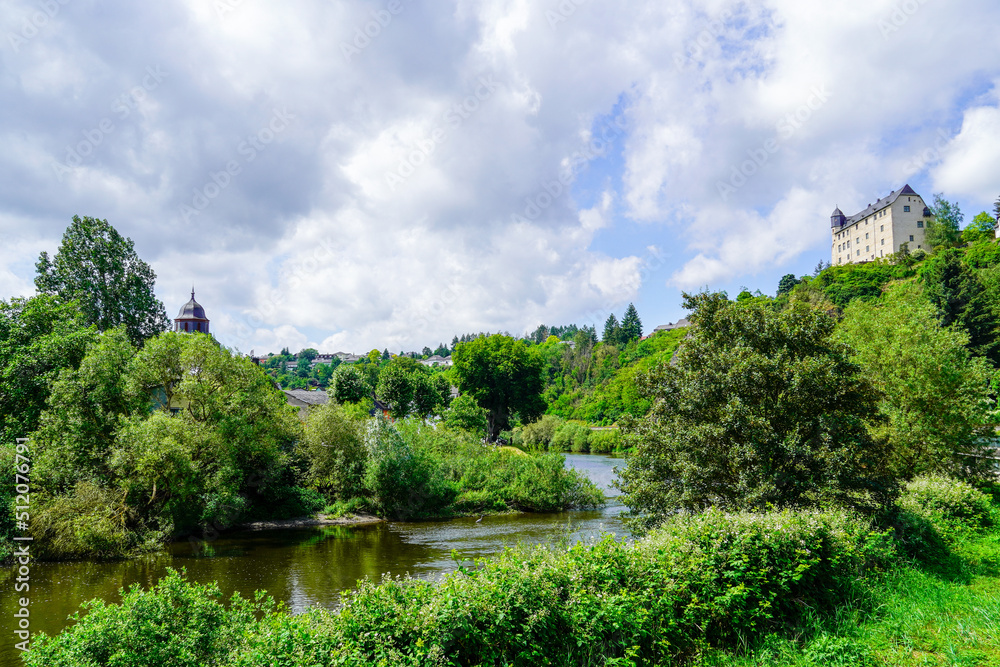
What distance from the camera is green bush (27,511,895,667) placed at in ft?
19.1

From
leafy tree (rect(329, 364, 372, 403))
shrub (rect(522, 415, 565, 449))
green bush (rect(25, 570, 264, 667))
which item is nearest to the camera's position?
green bush (rect(25, 570, 264, 667))

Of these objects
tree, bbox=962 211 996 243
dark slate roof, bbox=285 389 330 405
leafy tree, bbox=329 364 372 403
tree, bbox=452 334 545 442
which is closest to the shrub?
tree, bbox=452 334 545 442

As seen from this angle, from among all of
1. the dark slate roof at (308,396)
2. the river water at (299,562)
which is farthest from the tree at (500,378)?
the river water at (299,562)

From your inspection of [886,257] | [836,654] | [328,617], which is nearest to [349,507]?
[328,617]

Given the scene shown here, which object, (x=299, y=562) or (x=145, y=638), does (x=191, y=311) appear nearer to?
(x=299, y=562)

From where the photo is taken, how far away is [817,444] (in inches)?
477

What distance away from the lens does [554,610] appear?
6.28 meters

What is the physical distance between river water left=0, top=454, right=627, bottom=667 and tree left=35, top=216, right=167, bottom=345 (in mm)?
24689

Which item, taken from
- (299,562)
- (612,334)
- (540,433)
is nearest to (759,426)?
(299,562)

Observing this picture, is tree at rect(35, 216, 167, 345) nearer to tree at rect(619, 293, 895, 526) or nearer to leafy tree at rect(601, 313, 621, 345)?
tree at rect(619, 293, 895, 526)

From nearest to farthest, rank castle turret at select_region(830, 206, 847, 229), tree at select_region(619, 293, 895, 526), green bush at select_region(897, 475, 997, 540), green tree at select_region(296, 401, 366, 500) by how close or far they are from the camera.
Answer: tree at select_region(619, 293, 895, 526) < green bush at select_region(897, 475, 997, 540) < green tree at select_region(296, 401, 366, 500) < castle turret at select_region(830, 206, 847, 229)

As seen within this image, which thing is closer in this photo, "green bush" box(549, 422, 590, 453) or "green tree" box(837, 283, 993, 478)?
"green tree" box(837, 283, 993, 478)

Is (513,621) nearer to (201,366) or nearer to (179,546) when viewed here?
(179,546)

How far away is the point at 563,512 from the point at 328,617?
26627mm
